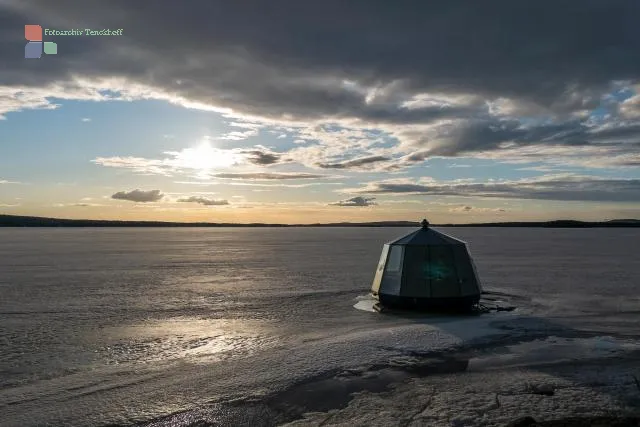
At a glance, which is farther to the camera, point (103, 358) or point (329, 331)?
point (329, 331)

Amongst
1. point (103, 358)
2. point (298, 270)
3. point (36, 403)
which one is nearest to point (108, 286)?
point (298, 270)

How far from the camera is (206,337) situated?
1667 centimetres

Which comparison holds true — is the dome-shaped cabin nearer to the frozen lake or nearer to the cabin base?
the cabin base

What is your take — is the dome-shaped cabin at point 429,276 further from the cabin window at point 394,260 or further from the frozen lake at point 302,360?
the frozen lake at point 302,360

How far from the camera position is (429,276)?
854 inches

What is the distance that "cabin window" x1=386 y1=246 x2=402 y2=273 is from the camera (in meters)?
22.4

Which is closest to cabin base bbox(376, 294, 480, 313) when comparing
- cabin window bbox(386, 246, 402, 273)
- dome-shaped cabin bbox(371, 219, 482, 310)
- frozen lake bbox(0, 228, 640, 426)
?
dome-shaped cabin bbox(371, 219, 482, 310)

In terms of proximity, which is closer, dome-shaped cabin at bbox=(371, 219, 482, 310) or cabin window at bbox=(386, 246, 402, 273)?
dome-shaped cabin at bbox=(371, 219, 482, 310)

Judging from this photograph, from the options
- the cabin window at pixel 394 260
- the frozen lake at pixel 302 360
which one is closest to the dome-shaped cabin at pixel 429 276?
the cabin window at pixel 394 260

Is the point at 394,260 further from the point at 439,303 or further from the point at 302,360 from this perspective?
the point at 302,360

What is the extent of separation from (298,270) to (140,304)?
1838cm

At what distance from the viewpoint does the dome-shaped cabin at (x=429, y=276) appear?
21.5m

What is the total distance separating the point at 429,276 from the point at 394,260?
69.6 inches

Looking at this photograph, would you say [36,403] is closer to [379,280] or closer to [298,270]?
[379,280]
